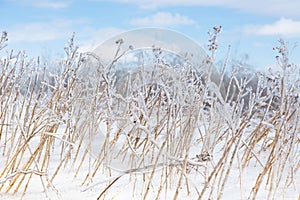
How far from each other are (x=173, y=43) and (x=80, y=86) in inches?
27.3

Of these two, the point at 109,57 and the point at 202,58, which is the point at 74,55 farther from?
the point at 202,58

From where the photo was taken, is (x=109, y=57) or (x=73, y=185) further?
(x=109, y=57)

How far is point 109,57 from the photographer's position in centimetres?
272

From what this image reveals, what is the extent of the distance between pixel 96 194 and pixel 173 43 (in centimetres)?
111

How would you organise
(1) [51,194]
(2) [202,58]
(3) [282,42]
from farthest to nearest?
(2) [202,58], (1) [51,194], (3) [282,42]

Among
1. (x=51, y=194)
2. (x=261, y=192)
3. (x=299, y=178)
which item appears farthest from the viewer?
(x=299, y=178)

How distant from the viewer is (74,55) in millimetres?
2264

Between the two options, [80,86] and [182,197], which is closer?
[182,197]

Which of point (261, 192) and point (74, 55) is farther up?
point (74, 55)

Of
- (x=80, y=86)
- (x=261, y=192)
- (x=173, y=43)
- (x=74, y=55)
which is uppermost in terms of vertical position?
(x=173, y=43)

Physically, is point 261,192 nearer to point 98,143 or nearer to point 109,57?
point 98,143

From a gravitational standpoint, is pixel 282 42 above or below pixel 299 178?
above

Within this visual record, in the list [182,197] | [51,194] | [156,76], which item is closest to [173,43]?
[156,76]

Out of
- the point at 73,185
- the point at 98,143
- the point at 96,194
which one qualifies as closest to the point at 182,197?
the point at 96,194
